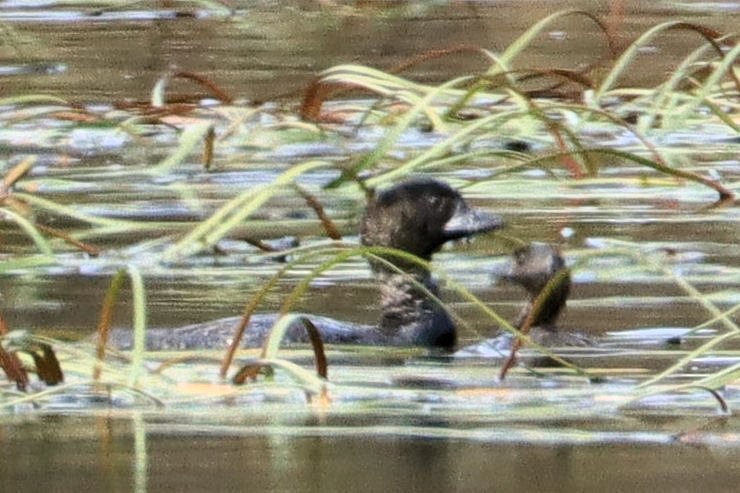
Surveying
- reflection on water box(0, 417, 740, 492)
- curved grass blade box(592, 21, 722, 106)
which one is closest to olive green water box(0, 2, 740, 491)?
reflection on water box(0, 417, 740, 492)

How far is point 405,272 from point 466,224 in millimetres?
267

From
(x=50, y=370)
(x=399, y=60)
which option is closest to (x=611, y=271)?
(x=50, y=370)

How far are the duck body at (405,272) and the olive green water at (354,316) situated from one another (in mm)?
81

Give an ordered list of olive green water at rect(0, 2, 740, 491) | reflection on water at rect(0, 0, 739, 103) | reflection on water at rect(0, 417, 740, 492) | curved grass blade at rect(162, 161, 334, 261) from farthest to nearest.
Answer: reflection on water at rect(0, 0, 739, 103) < curved grass blade at rect(162, 161, 334, 261) < olive green water at rect(0, 2, 740, 491) < reflection on water at rect(0, 417, 740, 492)

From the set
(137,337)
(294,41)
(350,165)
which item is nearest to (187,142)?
(350,165)

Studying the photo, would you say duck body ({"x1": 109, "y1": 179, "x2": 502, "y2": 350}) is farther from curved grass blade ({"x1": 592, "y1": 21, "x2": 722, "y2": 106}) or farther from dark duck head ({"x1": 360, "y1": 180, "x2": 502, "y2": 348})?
curved grass blade ({"x1": 592, "y1": 21, "x2": 722, "y2": 106})

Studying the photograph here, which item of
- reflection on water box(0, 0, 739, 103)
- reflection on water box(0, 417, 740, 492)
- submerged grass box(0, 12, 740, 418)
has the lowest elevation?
reflection on water box(0, 0, 739, 103)

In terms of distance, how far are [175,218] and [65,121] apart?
193cm

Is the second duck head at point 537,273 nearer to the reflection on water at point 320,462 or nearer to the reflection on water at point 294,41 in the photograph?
the reflection on water at point 320,462

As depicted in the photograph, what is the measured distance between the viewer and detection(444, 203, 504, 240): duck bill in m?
6.34

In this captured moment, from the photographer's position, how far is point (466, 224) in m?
6.34

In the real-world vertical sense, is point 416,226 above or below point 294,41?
above

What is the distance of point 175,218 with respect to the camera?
713cm

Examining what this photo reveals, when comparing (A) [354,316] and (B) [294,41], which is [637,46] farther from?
(B) [294,41]
